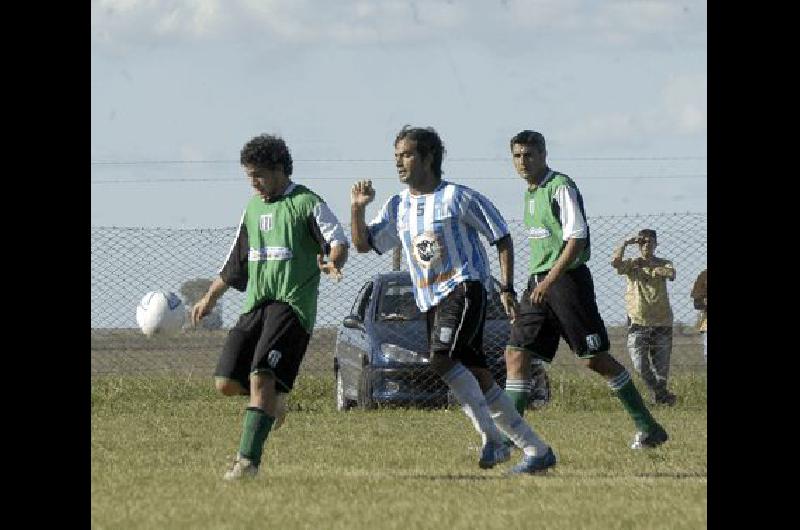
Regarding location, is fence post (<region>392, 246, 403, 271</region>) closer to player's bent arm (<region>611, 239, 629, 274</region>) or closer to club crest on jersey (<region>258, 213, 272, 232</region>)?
player's bent arm (<region>611, 239, 629, 274</region>)

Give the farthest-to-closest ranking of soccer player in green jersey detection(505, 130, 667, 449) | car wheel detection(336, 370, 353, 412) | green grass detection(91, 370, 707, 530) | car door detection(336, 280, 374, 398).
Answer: car wheel detection(336, 370, 353, 412) → car door detection(336, 280, 374, 398) → soccer player in green jersey detection(505, 130, 667, 449) → green grass detection(91, 370, 707, 530)

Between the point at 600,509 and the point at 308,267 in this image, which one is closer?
the point at 600,509

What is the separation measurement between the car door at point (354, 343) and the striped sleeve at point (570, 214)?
5.93 metres

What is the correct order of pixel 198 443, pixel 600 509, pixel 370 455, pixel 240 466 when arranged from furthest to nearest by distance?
1. pixel 198 443
2. pixel 370 455
3. pixel 240 466
4. pixel 600 509

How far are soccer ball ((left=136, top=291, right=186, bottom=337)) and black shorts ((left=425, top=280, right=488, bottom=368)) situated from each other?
8.96m

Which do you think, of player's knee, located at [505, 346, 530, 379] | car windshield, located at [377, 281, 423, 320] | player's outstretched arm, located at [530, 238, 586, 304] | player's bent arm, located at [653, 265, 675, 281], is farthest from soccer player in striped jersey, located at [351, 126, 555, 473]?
player's bent arm, located at [653, 265, 675, 281]

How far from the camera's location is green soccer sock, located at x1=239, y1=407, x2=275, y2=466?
10586mm

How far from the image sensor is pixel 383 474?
11.1 metres

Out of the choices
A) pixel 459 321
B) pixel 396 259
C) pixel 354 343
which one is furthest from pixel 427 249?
pixel 396 259

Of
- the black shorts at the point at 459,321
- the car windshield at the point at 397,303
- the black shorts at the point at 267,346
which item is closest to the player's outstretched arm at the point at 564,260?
the black shorts at the point at 459,321
